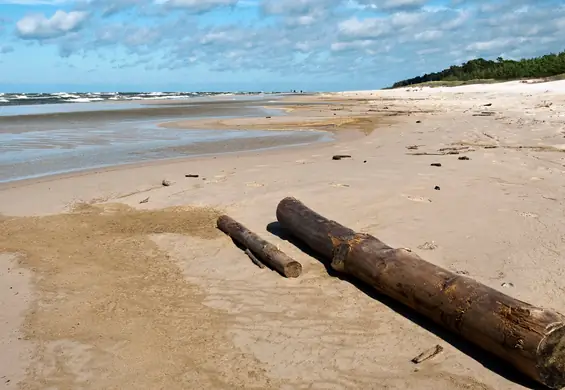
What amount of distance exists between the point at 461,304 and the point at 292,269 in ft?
6.11

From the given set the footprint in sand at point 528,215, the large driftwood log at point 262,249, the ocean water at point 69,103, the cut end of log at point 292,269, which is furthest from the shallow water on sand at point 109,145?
the ocean water at point 69,103

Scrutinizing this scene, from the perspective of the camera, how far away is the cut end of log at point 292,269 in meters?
5.16

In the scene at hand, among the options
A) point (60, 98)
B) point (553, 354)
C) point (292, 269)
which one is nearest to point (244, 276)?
point (292, 269)

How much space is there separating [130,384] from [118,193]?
621cm

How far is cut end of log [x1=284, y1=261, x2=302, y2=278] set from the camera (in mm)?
5160

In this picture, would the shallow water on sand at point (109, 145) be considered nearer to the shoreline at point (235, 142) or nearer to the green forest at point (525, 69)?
the shoreline at point (235, 142)

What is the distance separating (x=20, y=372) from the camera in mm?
3686

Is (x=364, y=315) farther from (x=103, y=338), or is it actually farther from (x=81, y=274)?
(x=81, y=274)

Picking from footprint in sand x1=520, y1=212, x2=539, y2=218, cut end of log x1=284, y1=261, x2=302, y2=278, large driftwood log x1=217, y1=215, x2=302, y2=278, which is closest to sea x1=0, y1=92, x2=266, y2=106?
large driftwood log x1=217, y1=215, x2=302, y2=278

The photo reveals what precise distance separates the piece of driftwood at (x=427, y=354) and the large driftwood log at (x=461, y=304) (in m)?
0.20

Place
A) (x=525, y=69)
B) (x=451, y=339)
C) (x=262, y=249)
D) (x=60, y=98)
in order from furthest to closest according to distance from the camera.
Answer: (x=60, y=98), (x=525, y=69), (x=262, y=249), (x=451, y=339)

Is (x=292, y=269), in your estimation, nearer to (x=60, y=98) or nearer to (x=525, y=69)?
(x=525, y=69)

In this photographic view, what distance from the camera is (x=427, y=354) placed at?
3.71 meters

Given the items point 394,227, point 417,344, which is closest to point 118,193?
point 394,227
